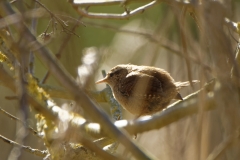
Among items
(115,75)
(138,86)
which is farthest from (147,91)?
(115,75)

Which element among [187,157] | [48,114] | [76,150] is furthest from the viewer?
[76,150]

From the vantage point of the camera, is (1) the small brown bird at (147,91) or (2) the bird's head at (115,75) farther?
(2) the bird's head at (115,75)

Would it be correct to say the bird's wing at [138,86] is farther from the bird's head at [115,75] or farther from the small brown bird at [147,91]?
the bird's head at [115,75]

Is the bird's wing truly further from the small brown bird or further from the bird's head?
the bird's head

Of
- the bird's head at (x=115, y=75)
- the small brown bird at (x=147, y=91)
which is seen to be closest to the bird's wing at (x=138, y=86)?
the small brown bird at (x=147, y=91)

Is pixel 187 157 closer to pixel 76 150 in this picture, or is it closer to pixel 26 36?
pixel 26 36

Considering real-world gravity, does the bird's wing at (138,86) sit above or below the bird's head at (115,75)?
above

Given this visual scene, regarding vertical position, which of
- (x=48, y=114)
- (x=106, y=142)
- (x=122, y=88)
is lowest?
(x=122, y=88)

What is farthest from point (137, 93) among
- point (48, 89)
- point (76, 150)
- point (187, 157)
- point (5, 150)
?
point (187, 157)
